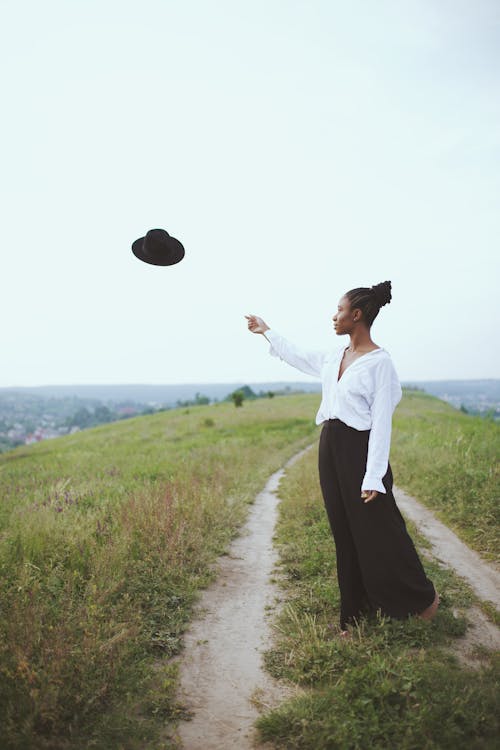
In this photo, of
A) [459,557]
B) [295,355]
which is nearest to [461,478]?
[459,557]

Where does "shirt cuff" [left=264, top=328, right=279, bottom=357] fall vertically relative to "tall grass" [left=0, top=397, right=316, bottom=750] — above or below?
above

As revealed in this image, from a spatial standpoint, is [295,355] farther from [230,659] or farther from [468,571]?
[468,571]

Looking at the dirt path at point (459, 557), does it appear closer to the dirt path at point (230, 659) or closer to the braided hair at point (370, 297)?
the dirt path at point (230, 659)

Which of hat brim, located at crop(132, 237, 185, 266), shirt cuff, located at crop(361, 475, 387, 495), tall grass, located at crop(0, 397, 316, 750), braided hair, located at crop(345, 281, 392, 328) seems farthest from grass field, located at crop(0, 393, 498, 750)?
hat brim, located at crop(132, 237, 185, 266)

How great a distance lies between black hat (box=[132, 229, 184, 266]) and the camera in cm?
527

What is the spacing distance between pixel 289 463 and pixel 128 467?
554 cm

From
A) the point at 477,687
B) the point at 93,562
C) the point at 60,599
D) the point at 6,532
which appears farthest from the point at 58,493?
the point at 477,687

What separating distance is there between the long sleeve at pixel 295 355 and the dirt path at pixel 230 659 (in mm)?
2594

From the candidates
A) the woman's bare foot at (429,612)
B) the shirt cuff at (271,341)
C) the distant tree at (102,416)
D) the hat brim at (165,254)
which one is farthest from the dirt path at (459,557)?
the distant tree at (102,416)

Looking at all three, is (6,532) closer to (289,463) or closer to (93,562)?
(93,562)

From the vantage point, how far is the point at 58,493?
8992 millimetres

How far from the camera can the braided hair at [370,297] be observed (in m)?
4.32

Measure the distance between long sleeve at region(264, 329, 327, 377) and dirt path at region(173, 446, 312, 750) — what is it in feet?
8.51

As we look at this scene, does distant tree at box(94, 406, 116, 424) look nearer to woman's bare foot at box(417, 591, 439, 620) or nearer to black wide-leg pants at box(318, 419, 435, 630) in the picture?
black wide-leg pants at box(318, 419, 435, 630)
